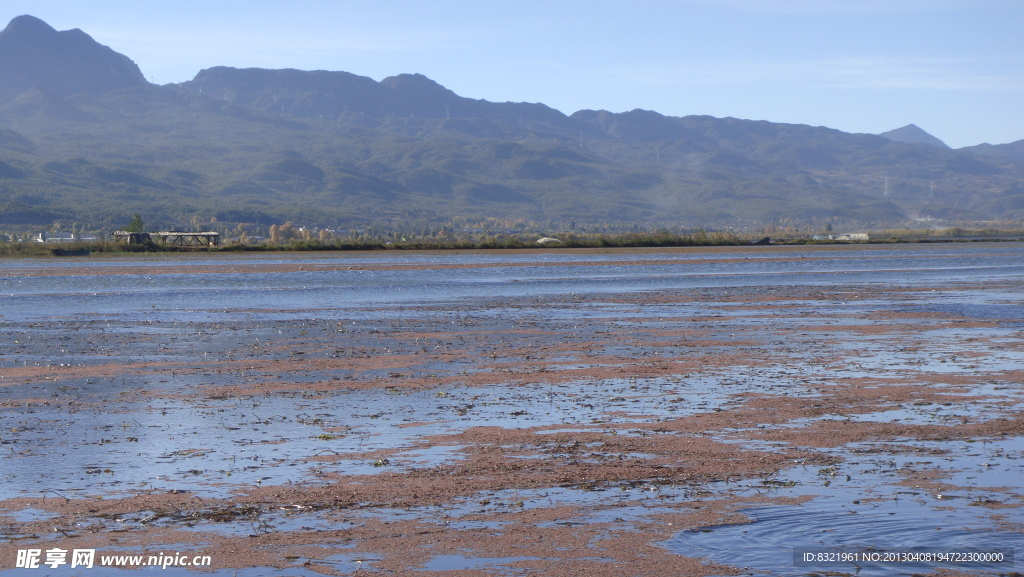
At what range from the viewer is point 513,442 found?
12.9 m

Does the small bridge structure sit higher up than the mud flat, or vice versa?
the small bridge structure

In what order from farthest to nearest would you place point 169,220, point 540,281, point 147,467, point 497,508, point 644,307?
point 169,220, point 540,281, point 644,307, point 147,467, point 497,508

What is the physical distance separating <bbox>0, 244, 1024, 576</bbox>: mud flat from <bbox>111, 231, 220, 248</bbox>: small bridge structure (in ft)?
194

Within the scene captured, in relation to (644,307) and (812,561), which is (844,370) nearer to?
(812,561)

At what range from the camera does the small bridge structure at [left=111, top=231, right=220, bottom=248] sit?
86.6 m

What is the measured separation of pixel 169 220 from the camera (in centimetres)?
17612

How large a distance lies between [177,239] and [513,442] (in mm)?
85602

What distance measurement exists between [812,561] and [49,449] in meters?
8.79

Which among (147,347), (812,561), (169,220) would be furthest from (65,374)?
(169,220)

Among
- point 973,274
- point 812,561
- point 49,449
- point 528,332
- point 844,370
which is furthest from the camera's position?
point 973,274

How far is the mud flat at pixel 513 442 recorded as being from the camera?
907 centimetres

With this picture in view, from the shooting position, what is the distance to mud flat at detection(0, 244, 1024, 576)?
9070 mm

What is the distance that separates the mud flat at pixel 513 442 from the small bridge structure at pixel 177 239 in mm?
59127

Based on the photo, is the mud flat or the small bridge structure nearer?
Result: the mud flat
